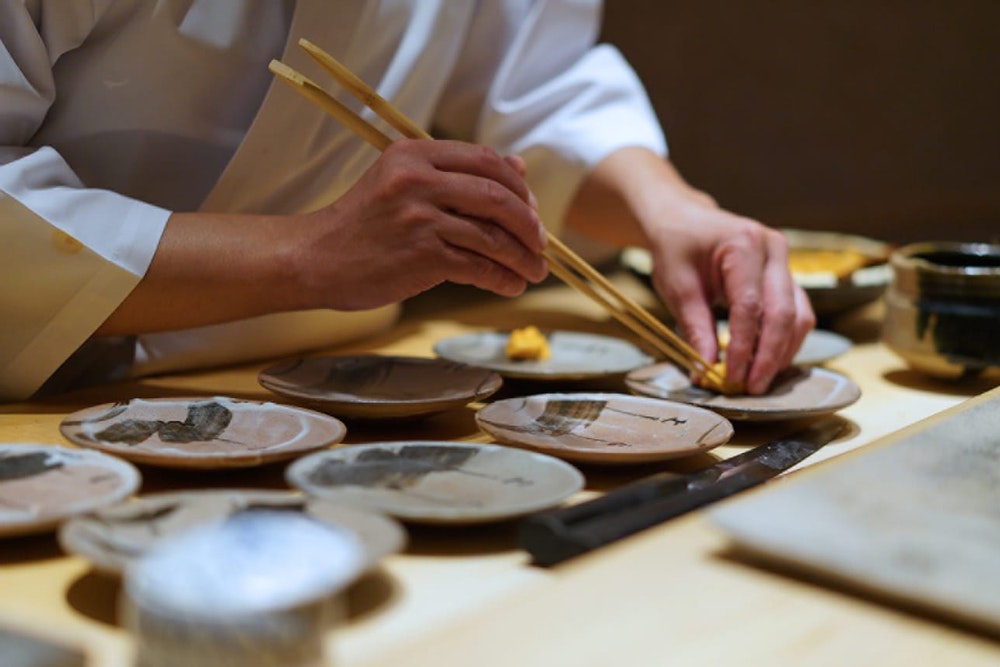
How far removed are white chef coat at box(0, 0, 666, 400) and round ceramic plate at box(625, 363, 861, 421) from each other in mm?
478

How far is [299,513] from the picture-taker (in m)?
0.88

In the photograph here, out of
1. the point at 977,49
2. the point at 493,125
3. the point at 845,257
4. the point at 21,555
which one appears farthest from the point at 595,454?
the point at 977,49

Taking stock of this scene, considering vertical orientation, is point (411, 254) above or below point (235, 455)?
above

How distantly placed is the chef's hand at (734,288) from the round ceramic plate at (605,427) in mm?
226

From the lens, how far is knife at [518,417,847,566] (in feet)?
2.96

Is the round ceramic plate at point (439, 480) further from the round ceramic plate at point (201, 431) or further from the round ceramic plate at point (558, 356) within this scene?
the round ceramic plate at point (558, 356)

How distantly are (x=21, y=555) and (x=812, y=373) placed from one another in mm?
1067

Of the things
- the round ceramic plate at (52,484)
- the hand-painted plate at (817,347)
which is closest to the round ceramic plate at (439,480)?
the round ceramic plate at (52,484)

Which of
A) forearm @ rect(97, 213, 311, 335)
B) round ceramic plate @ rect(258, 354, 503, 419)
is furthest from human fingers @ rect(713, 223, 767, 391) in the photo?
forearm @ rect(97, 213, 311, 335)

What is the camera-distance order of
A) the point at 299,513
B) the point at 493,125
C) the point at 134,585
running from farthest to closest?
the point at 493,125 < the point at 299,513 < the point at 134,585

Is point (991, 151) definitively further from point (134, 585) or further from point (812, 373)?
point (134, 585)

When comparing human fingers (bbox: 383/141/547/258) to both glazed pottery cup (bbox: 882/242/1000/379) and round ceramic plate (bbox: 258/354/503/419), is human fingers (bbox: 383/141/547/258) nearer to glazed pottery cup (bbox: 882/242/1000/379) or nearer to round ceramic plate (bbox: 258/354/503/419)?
round ceramic plate (bbox: 258/354/503/419)

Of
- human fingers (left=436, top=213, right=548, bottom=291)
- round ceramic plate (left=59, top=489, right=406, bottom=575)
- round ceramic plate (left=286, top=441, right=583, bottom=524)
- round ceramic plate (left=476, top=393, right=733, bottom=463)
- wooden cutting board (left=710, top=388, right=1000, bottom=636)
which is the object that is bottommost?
round ceramic plate (left=476, top=393, right=733, bottom=463)

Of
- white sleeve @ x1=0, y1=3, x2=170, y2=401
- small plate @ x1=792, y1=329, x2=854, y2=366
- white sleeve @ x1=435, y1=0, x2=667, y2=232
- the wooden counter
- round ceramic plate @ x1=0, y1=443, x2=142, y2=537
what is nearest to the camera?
the wooden counter
